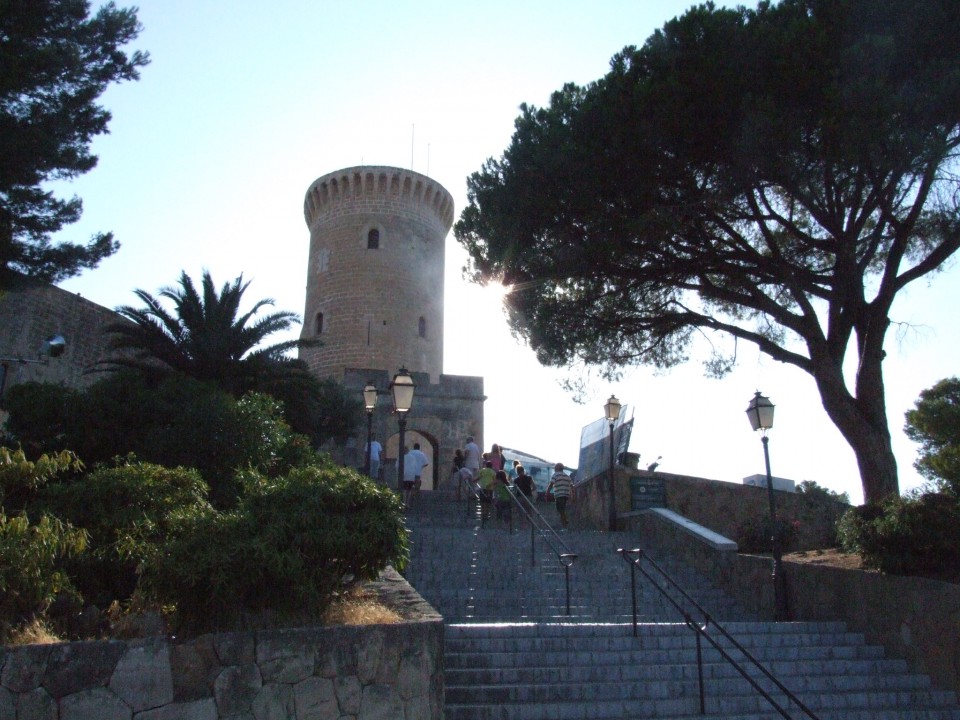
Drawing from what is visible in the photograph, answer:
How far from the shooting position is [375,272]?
25953mm

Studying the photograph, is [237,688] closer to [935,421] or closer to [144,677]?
[144,677]

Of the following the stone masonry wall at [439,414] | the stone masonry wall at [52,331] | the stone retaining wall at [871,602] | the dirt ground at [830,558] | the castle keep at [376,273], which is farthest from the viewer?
the castle keep at [376,273]

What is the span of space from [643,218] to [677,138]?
4.32 feet

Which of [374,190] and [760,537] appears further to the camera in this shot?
[374,190]

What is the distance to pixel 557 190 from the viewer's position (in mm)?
12750

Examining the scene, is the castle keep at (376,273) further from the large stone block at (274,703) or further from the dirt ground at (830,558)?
the large stone block at (274,703)

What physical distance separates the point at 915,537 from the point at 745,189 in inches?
232

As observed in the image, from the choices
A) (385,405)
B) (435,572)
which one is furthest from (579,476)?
(435,572)

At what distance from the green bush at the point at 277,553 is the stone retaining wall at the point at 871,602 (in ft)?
14.8

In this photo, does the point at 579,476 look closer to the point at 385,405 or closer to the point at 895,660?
the point at 385,405


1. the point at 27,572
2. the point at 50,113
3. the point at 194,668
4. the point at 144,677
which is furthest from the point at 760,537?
the point at 50,113

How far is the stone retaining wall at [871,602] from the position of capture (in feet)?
22.5

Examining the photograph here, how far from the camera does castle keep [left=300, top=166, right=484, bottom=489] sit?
25375 millimetres

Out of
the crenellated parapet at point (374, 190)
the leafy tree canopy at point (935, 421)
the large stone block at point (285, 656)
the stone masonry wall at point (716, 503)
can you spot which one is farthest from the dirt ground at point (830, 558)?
the crenellated parapet at point (374, 190)
